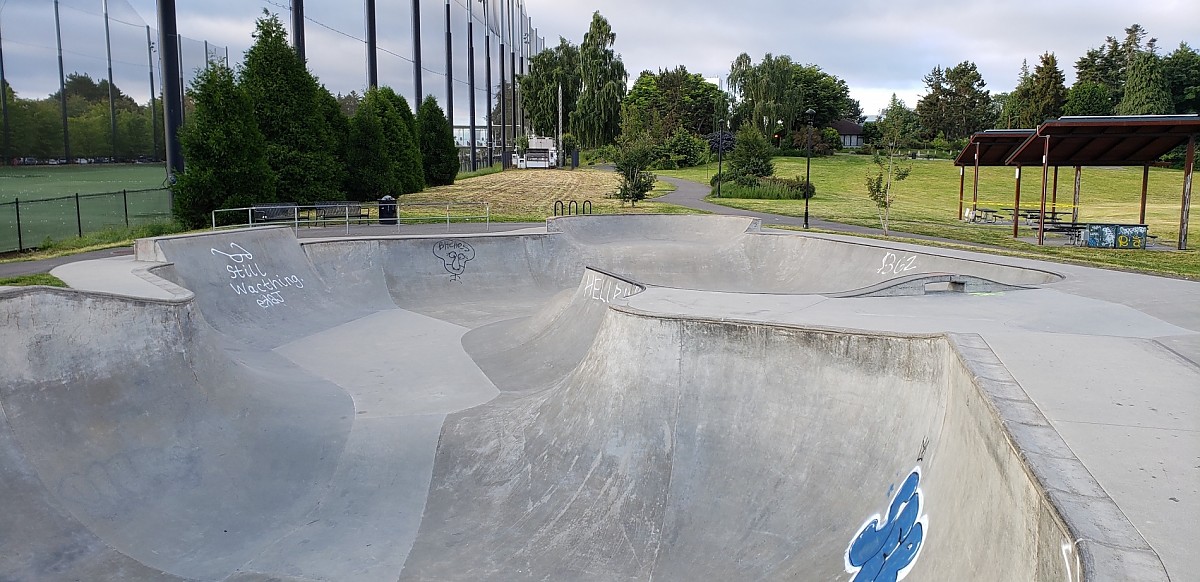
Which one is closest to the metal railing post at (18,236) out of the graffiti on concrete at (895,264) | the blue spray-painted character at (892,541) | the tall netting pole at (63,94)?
the tall netting pole at (63,94)

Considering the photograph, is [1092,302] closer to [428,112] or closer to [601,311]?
[601,311]

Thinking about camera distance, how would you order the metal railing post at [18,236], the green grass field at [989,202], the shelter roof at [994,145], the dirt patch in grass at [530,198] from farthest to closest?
the dirt patch in grass at [530,198] < the shelter roof at [994,145] < the green grass field at [989,202] < the metal railing post at [18,236]

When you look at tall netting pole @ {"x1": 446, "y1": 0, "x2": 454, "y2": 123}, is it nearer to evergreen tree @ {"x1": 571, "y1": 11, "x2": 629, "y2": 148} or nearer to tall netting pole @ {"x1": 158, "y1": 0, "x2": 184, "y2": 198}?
evergreen tree @ {"x1": 571, "y1": 11, "x2": 629, "y2": 148}

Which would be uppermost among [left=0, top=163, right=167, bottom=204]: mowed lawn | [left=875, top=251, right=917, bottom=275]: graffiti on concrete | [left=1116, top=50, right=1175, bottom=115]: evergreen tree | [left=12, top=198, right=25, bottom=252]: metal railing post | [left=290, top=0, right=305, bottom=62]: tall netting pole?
[left=1116, top=50, right=1175, bottom=115]: evergreen tree

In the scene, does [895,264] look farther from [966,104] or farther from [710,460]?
[966,104]

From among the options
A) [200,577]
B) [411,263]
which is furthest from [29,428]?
[411,263]

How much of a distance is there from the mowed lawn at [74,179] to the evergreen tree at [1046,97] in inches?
3073

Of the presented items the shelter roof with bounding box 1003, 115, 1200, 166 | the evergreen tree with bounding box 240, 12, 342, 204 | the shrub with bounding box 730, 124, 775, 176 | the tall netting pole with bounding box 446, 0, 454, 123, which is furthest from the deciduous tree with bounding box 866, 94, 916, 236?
the tall netting pole with bounding box 446, 0, 454, 123

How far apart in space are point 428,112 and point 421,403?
115ft

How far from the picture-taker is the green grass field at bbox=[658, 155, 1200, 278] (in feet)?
63.0

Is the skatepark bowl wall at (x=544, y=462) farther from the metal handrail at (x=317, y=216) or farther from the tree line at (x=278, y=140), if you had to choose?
the tree line at (x=278, y=140)

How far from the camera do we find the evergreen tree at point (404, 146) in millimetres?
32219

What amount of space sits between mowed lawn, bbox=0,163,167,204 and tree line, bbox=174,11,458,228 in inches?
91.3

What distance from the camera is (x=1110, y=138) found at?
22781 millimetres
